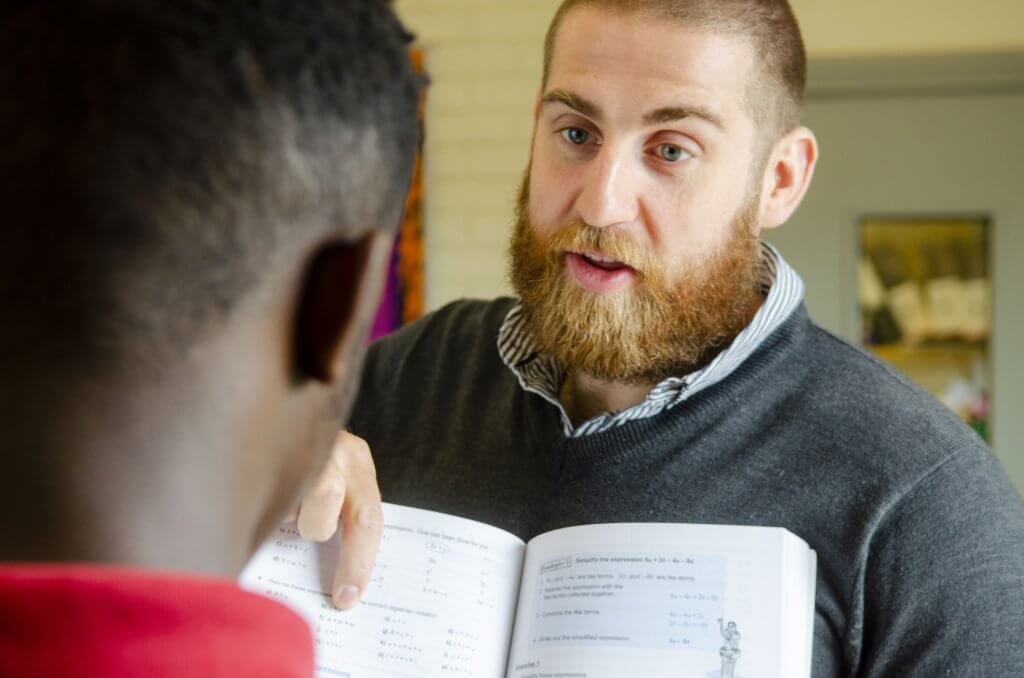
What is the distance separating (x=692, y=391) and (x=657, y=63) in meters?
0.37

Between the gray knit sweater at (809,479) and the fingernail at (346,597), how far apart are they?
26 cm

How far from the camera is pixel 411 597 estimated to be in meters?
1.07

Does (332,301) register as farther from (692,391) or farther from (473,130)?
(473,130)

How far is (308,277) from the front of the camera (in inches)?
21.6

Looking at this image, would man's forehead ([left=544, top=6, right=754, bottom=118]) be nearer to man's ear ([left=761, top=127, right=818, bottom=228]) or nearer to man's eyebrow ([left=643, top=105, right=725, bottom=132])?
man's eyebrow ([left=643, top=105, right=725, bottom=132])

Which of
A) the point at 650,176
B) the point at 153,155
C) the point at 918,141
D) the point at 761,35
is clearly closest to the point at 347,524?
the point at 650,176

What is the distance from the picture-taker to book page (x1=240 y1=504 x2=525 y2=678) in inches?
40.7

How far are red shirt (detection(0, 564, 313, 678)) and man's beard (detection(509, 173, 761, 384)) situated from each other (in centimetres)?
85

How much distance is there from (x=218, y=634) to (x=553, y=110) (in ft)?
3.15

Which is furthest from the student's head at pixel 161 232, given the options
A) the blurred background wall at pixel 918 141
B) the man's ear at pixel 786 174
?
the blurred background wall at pixel 918 141

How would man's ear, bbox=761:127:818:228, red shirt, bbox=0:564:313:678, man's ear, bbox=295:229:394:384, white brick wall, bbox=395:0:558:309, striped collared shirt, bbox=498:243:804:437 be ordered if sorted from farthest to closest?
white brick wall, bbox=395:0:558:309 → man's ear, bbox=761:127:818:228 → striped collared shirt, bbox=498:243:804:437 → man's ear, bbox=295:229:394:384 → red shirt, bbox=0:564:313:678

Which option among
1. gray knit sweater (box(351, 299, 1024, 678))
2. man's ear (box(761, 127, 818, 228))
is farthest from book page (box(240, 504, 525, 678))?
man's ear (box(761, 127, 818, 228))

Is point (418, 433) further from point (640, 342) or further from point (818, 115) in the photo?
point (818, 115)

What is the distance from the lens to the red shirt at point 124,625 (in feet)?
1.46
